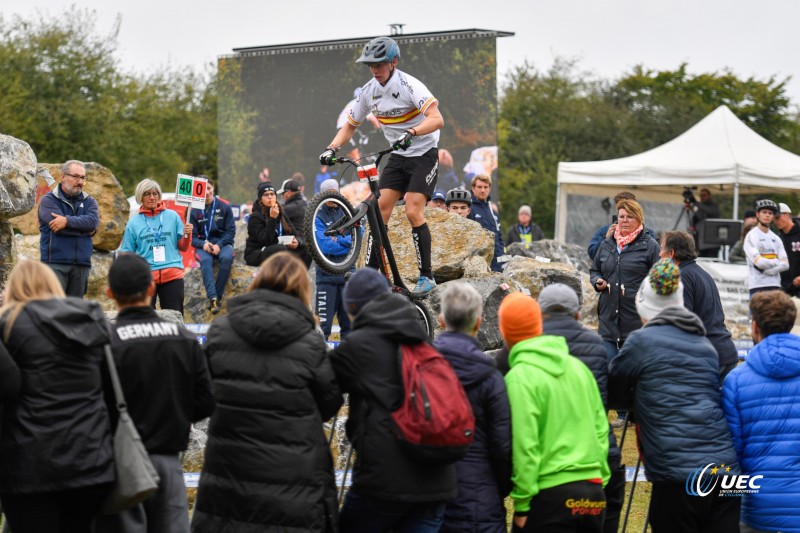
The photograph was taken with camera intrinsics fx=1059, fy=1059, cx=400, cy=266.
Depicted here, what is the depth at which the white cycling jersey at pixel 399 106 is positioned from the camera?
836 centimetres

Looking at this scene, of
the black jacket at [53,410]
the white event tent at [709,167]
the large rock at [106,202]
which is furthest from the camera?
the white event tent at [709,167]

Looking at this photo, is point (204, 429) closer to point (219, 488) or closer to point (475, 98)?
point (219, 488)

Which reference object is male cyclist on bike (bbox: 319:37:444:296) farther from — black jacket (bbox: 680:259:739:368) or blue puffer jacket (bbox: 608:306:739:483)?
blue puffer jacket (bbox: 608:306:739:483)

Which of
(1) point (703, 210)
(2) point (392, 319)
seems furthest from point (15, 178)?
(1) point (703, 210)

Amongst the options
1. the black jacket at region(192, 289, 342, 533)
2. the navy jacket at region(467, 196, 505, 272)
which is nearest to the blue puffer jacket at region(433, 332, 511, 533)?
the black jacket at region(192, 289, 342, 533)

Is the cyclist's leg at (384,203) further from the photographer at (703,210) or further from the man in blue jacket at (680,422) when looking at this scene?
the photographer at (703,210)

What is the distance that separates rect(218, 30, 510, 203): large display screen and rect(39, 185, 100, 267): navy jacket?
13.1 meters

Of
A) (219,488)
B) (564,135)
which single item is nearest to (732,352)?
(219,488)

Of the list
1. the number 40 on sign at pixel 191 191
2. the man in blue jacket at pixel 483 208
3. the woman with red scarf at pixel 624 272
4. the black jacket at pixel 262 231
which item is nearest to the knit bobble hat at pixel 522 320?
the woman with red scarf at pixel 624 272

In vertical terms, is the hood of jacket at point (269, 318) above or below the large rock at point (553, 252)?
above

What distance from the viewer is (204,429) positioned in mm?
7777

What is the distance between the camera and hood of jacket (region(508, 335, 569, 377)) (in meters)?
5.05

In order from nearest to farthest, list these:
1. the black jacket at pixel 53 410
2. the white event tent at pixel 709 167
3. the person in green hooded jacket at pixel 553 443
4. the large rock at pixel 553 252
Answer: the black jacket at pixel 53 410 < the person in green hooded jacket at pixel 553 443 < the large rock at pixel 553 252 < the white event tent at pixel 709 167

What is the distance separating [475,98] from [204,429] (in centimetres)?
1568
